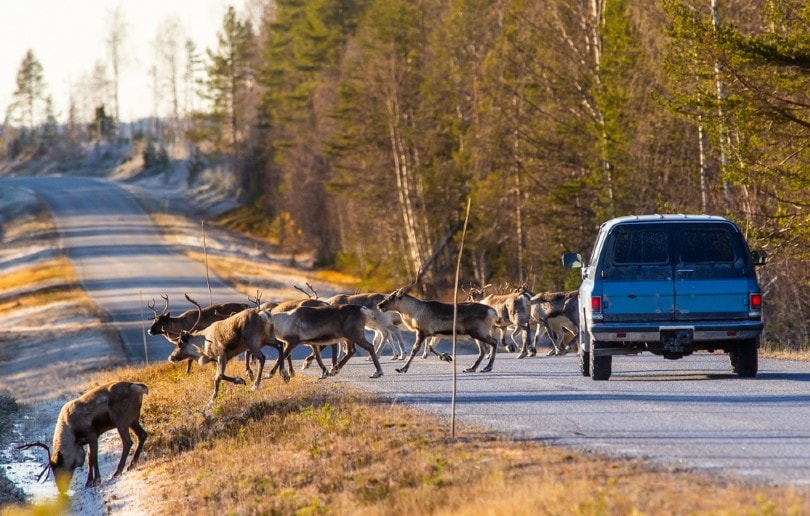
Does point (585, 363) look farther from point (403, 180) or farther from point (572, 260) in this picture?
point (403, 180)

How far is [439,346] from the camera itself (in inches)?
1479

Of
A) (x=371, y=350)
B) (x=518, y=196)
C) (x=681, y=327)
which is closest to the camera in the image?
(x=681, y=327)

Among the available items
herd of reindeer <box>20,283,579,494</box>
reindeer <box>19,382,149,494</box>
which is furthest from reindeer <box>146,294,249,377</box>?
reindeer <box>19,382,149,494</box>

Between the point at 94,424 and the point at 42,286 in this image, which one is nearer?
the point at 94,424

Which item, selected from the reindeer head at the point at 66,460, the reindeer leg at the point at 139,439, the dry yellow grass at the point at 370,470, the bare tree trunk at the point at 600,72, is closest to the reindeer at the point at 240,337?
the dry yellow grass at the point at 370,470

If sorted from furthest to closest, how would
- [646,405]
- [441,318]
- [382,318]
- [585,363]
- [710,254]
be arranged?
[382,318]
[441,318]
[585,363]
[710,254]
[646,405]

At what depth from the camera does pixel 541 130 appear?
4116 cm

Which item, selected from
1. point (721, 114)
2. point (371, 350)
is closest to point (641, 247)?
point (371, 350)

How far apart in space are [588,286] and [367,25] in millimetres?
40509

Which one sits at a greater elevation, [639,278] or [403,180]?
[403,180]

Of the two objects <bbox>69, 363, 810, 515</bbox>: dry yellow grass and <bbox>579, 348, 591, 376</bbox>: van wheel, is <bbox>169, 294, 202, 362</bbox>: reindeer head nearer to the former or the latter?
<bbox>69, 363, 810, 515</bbox>: dry yellow grass

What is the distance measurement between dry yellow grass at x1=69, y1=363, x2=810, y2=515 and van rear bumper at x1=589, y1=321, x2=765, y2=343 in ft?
10.5

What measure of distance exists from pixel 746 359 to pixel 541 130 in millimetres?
24763

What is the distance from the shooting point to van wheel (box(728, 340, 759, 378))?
1683cm
